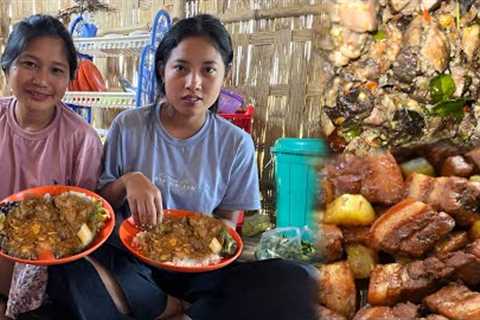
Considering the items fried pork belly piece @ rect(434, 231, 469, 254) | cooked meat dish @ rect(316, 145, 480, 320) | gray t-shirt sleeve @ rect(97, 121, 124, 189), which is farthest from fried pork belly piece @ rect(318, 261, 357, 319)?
gray t-shirt sleeve @ rect(97, 121, 124, 189)

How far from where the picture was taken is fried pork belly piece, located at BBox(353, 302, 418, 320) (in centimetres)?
54

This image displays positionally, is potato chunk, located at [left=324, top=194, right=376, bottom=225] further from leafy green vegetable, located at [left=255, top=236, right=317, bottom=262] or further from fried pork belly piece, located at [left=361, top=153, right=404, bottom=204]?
leafy green vegetable, located at [left=255, top=236, right=317, bottom=262]

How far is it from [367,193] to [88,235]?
1.23 ft

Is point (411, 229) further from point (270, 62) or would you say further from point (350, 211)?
point (270, 62)

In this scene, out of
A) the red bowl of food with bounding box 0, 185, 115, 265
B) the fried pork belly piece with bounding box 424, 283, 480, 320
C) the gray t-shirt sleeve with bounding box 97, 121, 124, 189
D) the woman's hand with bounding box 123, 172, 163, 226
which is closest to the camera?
the fried pork belly piece with bounding box 424, 283, 480, 320

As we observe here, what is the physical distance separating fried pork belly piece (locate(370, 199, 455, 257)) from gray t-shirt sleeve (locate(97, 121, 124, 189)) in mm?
485

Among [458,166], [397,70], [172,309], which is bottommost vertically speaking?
[172,309]

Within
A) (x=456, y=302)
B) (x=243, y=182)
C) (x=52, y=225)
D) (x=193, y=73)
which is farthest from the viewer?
(x=243, y=182)

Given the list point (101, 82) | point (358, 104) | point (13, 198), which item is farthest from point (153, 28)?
point (358, 104)

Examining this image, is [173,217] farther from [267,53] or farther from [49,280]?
[267,53]

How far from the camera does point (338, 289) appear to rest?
0.54 meters

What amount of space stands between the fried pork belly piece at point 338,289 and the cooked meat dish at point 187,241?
0.22m

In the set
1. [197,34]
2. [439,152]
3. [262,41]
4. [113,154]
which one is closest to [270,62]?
[262,41]

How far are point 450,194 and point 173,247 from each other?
15.4 inches
